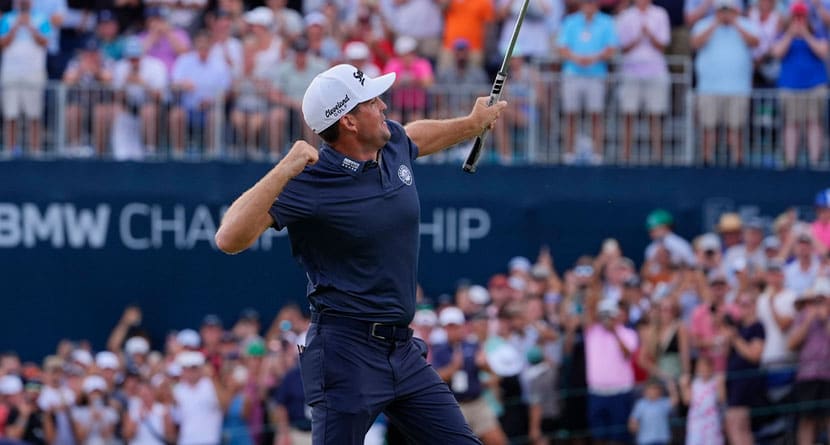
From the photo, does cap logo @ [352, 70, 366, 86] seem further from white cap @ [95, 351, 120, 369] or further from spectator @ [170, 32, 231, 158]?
spectator @ [170, 32, 231, 158]

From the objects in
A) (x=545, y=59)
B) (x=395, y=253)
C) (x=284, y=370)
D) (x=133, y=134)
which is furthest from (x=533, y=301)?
(x=395, y=253)

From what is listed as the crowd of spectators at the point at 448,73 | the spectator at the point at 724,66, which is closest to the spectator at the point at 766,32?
the crowd of spectators at the point at 448,73

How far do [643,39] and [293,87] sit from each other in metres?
3.31

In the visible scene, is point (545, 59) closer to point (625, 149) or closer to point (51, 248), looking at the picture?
point (625, 149)

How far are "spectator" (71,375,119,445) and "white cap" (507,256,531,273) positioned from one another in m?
3.90

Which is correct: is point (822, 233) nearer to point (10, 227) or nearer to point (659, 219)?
point (659, 219)

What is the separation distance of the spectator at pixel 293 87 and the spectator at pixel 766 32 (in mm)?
4066

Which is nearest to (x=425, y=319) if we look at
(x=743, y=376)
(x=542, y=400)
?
(x=542, y=400)

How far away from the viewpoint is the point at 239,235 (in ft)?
24.2

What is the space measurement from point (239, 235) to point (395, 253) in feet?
2.40

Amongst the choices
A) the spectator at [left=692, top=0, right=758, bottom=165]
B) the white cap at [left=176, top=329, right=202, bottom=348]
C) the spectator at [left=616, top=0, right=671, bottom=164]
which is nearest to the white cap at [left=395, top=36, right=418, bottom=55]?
the spectator at [left=616, top=0, right=671, bottom=164]

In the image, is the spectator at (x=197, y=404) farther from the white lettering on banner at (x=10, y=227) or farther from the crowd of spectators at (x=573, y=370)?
the white lettering on banner at (x=10, y=227)

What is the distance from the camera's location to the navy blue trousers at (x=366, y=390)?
304 inches

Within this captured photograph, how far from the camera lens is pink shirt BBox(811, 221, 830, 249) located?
15.3 m
